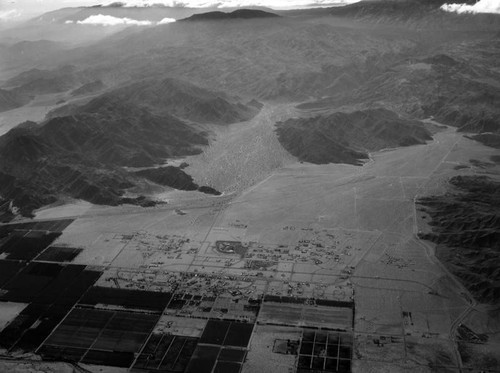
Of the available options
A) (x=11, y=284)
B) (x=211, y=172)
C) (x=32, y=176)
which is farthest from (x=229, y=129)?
(x=11, y=284)

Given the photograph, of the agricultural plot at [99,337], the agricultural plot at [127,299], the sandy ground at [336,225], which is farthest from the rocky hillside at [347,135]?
the agricultural plot at [99,337]

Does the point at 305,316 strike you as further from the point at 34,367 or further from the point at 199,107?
the point at 199,107

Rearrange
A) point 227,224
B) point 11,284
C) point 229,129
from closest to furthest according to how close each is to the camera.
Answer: point 11,284
point 227,224
point 229,129

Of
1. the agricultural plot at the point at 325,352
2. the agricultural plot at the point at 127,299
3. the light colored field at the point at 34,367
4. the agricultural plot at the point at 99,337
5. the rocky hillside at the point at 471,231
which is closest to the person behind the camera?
the agricultural plot at the point at 325,352

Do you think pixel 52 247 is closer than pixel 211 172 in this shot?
Yes

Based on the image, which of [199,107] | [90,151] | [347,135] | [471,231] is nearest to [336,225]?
[471,231]

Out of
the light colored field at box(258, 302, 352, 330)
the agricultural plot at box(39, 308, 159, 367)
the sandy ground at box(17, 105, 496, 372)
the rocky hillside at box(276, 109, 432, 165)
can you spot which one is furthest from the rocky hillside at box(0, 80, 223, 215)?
the light colored field at box(258, 302, 352, 330)

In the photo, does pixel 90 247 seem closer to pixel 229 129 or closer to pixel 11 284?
pixel 11 284

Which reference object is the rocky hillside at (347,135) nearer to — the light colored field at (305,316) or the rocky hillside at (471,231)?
the rocky hillside at (471,231)

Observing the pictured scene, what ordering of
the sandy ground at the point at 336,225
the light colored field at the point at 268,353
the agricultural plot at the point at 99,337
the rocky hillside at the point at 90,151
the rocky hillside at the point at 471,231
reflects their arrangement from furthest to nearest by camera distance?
1. the rocky hillside at the point at 90,151
2. the rocky hillside at the point at 471,231
3. the sandy ground at the point at 336,225
4. the agricultural plot at the point at 99,337
5. the light colored field at the point at 268,353

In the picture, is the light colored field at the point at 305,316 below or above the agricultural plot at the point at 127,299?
below
